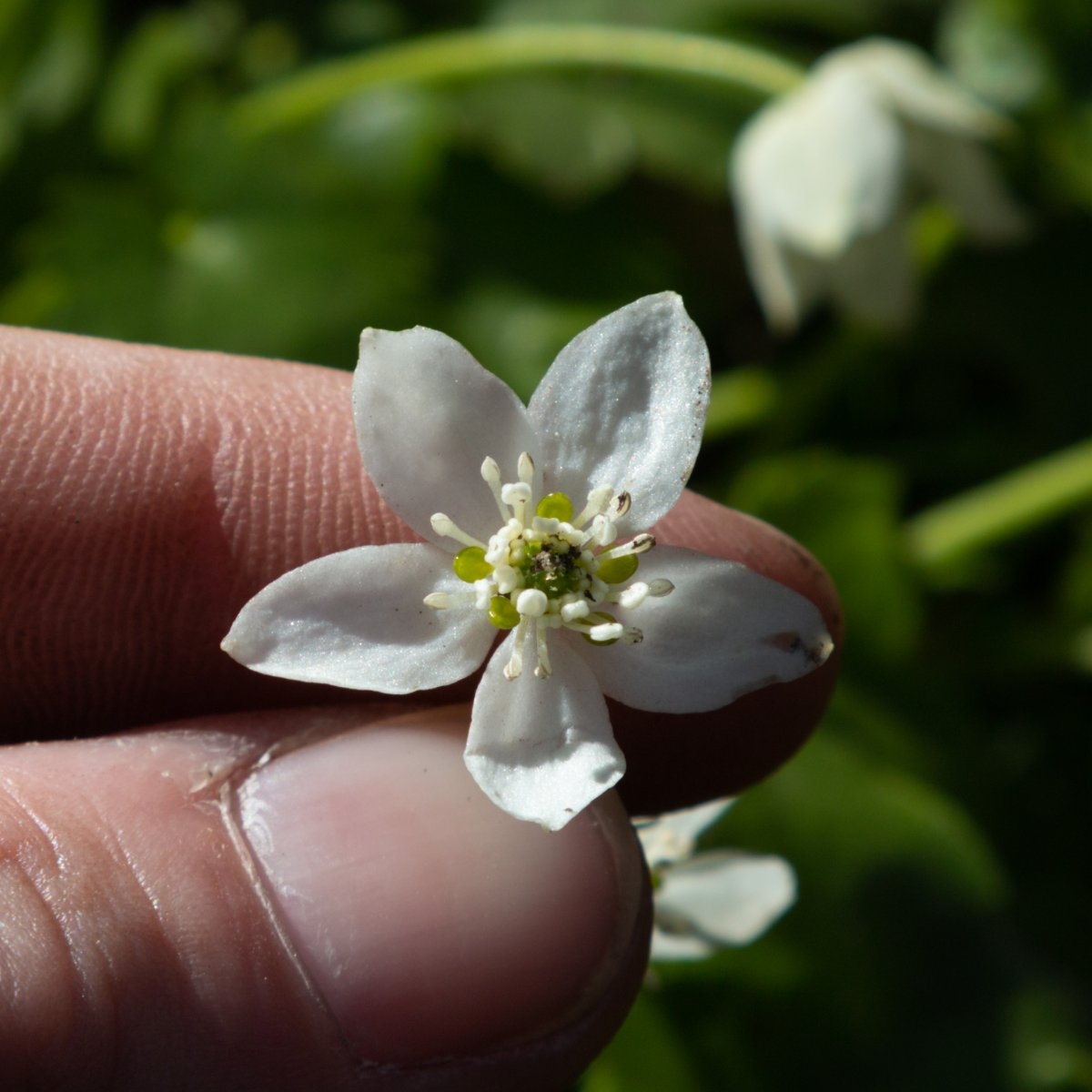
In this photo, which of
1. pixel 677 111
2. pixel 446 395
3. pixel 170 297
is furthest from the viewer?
pixel 677 111

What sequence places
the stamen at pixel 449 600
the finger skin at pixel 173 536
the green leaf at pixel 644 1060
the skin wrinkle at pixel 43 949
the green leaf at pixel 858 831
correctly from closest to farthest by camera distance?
1. the skin wrinkle at pixel 43 949
2. the stamen at pixel 449 600
3. the finger skin at pixel 173 536
4. the green leaf at pixel 644 1060
5. the green leaf at pixel 858 831

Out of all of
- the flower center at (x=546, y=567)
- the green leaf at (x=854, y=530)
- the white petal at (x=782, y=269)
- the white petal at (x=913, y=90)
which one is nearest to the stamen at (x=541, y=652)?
the flower center at (x=546, y=567)

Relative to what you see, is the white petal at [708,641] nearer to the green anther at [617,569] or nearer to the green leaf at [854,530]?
the green anther at [617,569]

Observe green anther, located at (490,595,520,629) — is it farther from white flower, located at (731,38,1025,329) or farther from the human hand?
white flower, located at (731,38,1025,329)

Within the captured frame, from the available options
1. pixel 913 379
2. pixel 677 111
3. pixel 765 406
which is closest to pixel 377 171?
pixel 677 111

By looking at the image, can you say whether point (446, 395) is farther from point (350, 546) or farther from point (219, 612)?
point (219, 612)

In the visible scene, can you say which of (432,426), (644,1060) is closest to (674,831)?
(644,1060)
